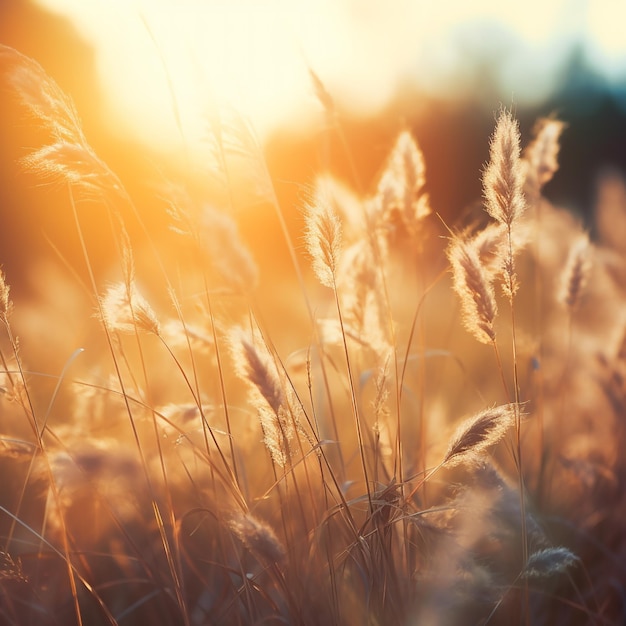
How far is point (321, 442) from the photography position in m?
1.46

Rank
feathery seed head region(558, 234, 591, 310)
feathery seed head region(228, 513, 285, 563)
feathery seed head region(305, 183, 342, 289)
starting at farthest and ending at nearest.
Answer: feathery seed head region(558, 234, 591, 310)
feathery seed head region(305, 183, 342, 289)
feathery seed head region(228, 513, 285, 563)

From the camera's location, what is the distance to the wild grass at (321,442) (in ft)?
4.91

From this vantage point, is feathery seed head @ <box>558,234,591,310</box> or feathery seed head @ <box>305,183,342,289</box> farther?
feathery seed head @ <box>558,234,591,310</box>

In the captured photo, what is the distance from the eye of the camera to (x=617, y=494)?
8.08ft

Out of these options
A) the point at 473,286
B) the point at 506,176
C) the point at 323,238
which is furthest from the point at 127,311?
the point at 506,176

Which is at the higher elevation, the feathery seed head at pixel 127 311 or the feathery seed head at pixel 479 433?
the feathery seed head at pixel 127 311

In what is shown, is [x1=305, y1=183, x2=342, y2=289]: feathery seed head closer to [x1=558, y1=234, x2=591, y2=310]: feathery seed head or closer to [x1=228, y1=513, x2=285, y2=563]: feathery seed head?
[x1=228, y1=513, x2=285, y2=563]: feathery seed head

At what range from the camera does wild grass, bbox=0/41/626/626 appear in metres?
1.50

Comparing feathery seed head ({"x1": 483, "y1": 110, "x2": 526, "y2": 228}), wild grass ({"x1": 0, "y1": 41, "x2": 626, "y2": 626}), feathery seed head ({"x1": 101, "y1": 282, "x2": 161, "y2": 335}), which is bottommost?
wild grass ({"x1": 0, "y1": 41, "x2": 626, "y2": 626})

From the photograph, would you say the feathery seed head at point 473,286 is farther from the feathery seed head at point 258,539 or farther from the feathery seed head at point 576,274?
the feathery seed head at point 576,274

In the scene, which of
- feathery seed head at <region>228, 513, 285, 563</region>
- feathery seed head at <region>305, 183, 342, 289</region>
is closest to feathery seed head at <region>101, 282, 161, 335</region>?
feathery seed head at <region>305, 183, 342, 289</region>

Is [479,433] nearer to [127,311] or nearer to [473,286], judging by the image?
[473,286]

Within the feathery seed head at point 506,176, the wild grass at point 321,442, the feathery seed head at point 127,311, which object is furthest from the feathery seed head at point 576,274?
the feathery seed head at point 127,311

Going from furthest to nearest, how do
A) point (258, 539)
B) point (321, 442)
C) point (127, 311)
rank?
point (127, 311) → point (321, 442) → point (258, 539)
